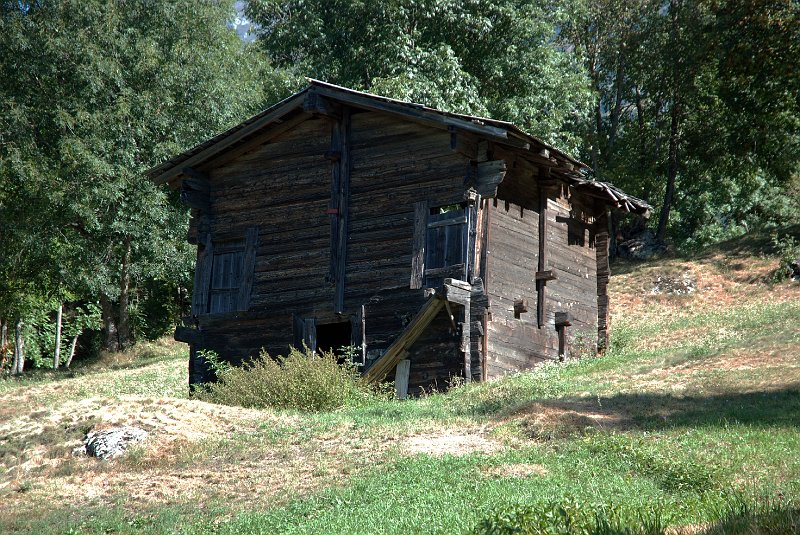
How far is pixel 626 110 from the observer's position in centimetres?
4834

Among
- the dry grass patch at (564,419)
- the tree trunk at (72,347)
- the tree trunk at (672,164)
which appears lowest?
the dry grass patch at (564,419)

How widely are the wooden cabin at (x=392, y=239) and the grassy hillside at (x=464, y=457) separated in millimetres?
1978

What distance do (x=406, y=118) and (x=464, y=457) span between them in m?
11.2

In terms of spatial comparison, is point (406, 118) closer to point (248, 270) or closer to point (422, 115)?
point (422, 115)

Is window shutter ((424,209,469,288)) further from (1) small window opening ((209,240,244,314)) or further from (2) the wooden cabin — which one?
(1) small window opening ((209,240,244,314))

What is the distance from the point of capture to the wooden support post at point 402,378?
22.6 meters

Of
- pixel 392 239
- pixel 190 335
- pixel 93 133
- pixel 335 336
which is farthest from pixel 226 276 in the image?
pixel 93 133

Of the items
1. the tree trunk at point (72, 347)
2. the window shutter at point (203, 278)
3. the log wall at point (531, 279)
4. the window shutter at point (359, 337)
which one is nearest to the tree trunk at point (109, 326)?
the tree trunk at point (72, 347)

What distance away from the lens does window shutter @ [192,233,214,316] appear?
2583 centimetres

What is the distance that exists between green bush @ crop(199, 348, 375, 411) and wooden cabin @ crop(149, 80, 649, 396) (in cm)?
176

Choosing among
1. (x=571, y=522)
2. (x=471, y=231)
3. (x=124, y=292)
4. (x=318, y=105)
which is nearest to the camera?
(x=571, y=522)

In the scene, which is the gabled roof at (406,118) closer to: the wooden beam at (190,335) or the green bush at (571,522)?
the wooden beam at (190,335)

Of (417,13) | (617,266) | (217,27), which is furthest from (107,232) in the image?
(617,266)

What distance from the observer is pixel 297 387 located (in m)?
20.1
